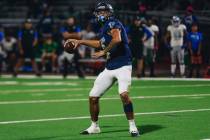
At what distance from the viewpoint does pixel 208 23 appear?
2552cm

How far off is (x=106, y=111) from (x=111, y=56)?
10.8ft

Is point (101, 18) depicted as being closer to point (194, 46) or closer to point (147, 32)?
point (194, 46)

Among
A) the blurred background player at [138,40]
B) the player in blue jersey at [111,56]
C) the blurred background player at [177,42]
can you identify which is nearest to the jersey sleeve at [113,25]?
the player in blue jersey at [111,56]

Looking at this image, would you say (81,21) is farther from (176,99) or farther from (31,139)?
(31,139)

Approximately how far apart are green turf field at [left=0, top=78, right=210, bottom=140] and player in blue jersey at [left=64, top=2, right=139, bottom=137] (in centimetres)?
53

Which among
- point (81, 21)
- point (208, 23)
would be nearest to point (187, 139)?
point (208, 23)

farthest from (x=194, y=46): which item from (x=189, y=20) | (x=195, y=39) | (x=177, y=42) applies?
(x=189, y=20)

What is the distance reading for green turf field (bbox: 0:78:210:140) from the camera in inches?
389

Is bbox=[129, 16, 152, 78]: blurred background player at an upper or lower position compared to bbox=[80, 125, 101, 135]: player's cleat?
lower

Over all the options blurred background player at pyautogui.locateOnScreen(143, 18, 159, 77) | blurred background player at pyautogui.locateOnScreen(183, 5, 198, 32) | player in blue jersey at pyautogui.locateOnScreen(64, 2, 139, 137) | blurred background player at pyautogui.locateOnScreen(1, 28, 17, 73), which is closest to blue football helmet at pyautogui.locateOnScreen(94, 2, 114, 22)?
player in blue jersey at pyautogui.locateOnScreen(64, 2, 139, 137)

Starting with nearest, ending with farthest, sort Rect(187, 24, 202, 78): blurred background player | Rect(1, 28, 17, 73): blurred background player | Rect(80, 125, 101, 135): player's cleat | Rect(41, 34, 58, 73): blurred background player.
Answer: Rect(80, 125, 101, 135): player's cleat < Rect(187, 24, 202, 78): blurred background player < Rect(41, 34, 58, 73): blurred background player < Rect(1, 28, 17, 73): blurred background player

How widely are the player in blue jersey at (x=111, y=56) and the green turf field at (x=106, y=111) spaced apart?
1.75ft

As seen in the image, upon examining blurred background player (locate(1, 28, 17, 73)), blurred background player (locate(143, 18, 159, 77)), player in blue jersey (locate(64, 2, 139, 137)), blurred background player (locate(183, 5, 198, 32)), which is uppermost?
player in blue jersey (locate(64, 2, 139, 137))

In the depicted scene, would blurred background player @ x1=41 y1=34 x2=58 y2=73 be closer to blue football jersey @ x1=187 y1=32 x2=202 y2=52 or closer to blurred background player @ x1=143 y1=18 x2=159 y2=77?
blurred background player @ x1=143 y1=18 x2=159 y2=77
